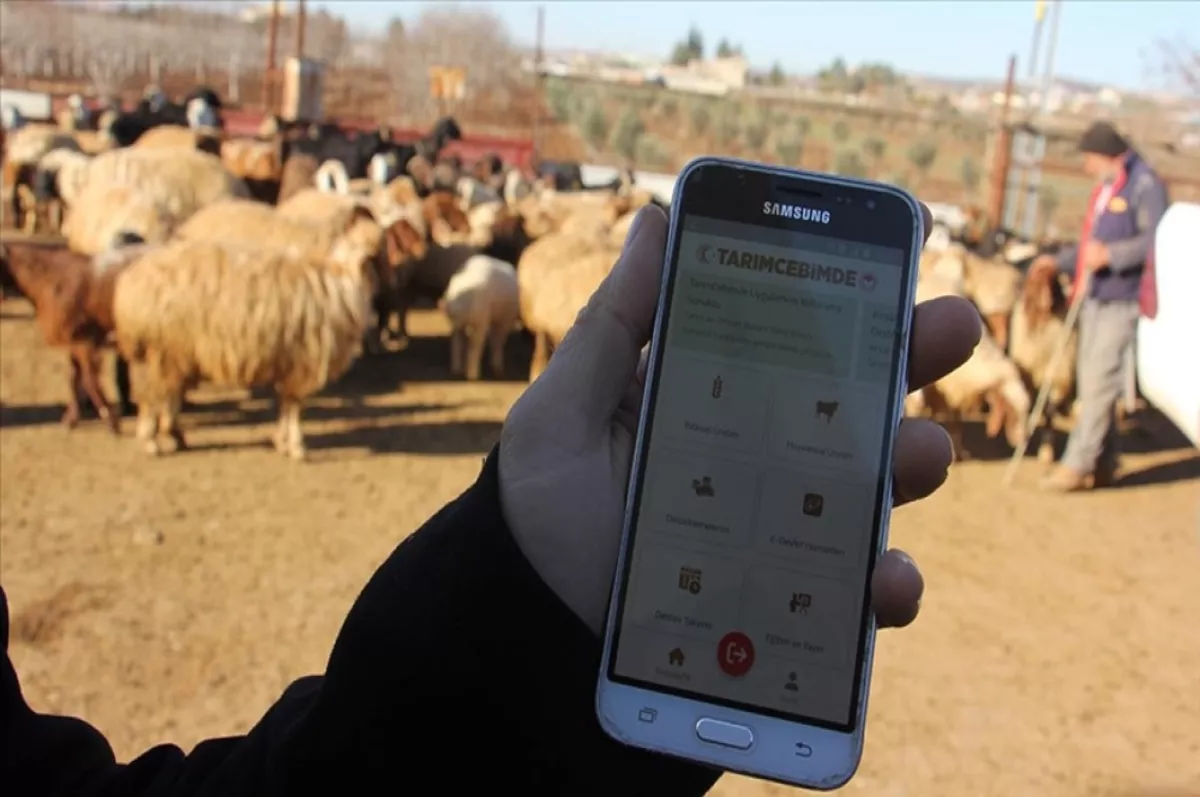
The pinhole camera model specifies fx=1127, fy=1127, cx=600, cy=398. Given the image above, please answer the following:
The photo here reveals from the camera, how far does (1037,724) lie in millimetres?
5133

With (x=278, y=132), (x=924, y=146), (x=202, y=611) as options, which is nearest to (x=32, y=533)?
(x=202, y=611)

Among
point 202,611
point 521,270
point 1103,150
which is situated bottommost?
Answer: point 202,611

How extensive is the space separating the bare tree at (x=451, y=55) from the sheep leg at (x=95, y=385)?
4257 cm

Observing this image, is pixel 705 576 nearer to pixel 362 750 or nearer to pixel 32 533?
pixel 362 750

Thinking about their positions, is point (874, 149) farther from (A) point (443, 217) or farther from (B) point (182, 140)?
(A) point (443, 217)

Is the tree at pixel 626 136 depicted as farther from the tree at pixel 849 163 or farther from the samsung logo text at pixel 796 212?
the samsung logo text at pixel 796 212

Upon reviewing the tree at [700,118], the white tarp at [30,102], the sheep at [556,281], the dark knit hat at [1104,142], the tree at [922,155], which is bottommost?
the sheep at [556,281]

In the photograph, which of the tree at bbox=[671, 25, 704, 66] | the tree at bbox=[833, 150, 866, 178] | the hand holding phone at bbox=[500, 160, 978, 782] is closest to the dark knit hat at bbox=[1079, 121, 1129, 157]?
the hand holding phone at bbox=[500, 160, 978, 782]

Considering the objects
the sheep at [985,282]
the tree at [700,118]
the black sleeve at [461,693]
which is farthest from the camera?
the tree at [700,118]

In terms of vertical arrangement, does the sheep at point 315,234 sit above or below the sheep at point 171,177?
below

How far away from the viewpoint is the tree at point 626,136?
146 ft

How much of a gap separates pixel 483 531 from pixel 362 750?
10.8 inches

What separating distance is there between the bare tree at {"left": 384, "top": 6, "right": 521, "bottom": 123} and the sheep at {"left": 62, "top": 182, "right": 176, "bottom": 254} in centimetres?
3761

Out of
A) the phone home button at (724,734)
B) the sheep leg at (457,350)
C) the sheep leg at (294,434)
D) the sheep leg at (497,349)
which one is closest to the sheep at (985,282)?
the sheep leg at (497,349)
